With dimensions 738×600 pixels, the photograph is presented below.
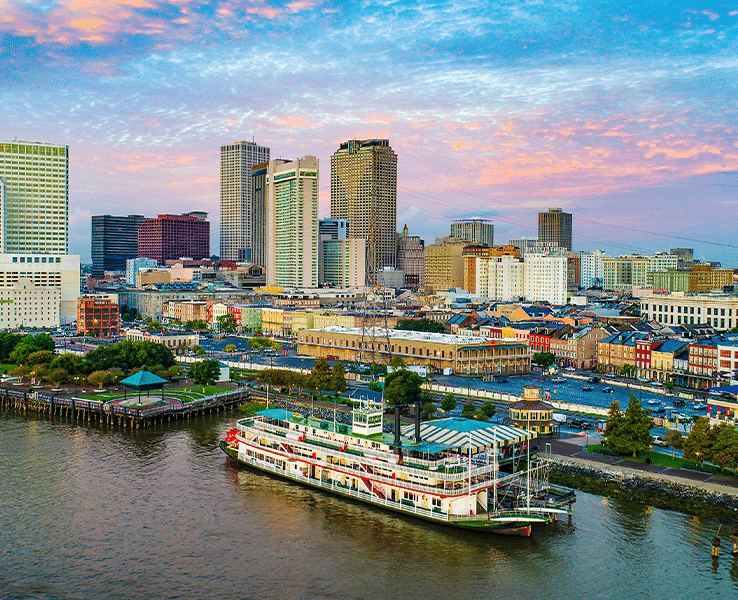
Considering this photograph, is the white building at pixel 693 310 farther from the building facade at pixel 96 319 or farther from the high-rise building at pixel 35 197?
the high-rise building at pixel 35 197

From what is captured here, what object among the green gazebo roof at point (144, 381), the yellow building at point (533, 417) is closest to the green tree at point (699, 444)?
the yellow building at point (533, 417)

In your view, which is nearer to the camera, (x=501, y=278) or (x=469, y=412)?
(x=469, y=412)

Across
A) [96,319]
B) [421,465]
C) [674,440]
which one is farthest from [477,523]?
[96,319]

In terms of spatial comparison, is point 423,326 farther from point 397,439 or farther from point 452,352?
point 397,439

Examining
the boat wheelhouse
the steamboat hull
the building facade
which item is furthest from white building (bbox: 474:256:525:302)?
the steamboat hull

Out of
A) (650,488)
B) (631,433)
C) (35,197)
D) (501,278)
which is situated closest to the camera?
(650,488)

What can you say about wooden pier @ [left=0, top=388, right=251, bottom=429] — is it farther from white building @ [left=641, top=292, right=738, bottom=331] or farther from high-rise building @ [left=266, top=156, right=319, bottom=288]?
high-rise building @ [left=266, top=156, right=319, bottom=288]
